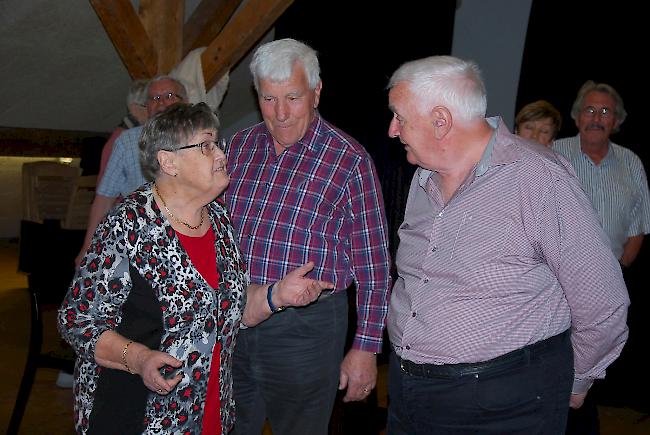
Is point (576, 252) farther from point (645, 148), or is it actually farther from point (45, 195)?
point (45, 195)

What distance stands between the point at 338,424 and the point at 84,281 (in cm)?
165

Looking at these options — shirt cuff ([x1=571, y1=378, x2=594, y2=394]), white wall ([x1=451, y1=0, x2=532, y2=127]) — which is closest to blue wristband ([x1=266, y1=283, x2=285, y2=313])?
shirt cuff ([x1=571, y1=378, x2=594, y2=394])

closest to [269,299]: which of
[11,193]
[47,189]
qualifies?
[47,189]

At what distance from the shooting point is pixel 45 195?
7.88 metres

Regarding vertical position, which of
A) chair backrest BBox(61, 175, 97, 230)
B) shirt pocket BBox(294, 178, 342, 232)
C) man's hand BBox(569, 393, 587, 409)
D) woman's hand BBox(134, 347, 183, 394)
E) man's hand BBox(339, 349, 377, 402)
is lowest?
chair backrest BBox(61, 175, 97, 230)

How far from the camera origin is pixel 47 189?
7875 millimetres

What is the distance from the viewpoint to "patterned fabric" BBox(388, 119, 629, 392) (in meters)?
1.72

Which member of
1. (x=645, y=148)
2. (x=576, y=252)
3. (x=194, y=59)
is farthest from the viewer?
(x=194, y=59)

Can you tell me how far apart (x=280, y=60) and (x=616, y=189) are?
201cm

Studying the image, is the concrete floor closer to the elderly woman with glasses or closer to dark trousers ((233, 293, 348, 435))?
dark trousers ((233, 293, 348, 435))

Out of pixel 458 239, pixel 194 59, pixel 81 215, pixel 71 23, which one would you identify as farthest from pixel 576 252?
pixel 81 215

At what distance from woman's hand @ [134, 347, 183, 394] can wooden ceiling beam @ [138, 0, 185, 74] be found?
420 cm

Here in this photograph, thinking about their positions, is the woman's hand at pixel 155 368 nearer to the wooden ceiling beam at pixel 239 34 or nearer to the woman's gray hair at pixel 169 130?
the woman's gray hair at pixel 169 130

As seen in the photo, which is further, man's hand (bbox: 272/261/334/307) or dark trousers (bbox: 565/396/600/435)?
dark trousers (bbox: 565/396/600/435)
